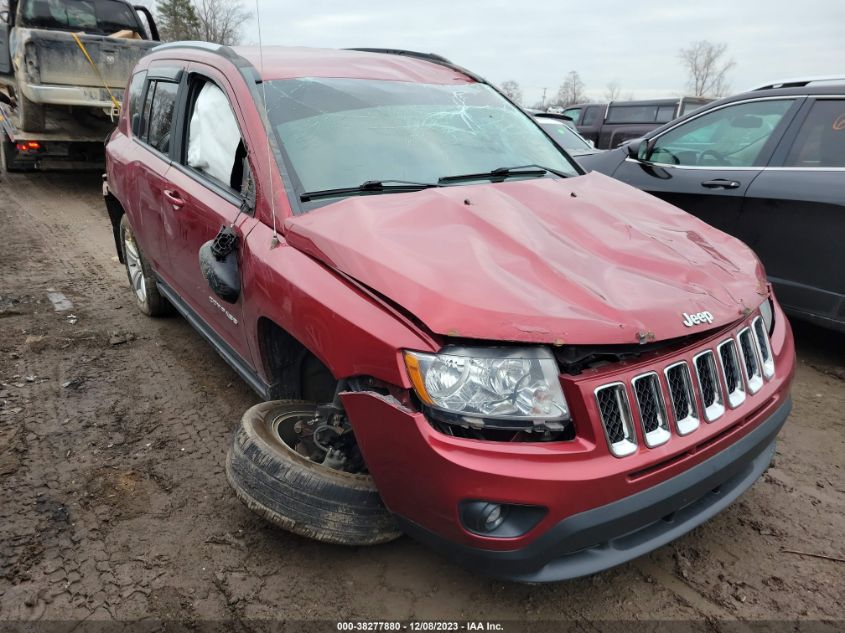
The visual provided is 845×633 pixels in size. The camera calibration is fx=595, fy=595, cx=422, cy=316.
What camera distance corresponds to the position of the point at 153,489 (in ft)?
8.93

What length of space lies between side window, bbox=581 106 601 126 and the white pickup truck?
15533mm

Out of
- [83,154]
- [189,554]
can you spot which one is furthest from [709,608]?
[83,154]

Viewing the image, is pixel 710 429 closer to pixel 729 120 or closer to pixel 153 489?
pixel 153 489

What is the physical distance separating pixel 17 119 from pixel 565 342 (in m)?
9.92

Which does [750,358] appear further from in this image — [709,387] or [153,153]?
[153,153]

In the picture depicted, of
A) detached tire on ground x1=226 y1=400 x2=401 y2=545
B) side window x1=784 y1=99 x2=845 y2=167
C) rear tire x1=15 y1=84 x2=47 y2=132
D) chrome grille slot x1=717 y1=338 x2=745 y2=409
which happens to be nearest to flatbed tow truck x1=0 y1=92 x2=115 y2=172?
rear tire x1=15 y1=84 x2=47 y2=132

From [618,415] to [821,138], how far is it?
10.9 feet

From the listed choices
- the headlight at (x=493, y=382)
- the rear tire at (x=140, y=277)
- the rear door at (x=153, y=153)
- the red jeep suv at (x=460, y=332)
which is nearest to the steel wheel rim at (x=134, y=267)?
the rear tire at (x=140, y=277)

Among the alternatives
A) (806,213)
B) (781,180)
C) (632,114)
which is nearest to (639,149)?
(781,180)

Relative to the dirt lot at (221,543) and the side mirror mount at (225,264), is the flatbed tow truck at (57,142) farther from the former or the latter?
the side mirror mount at (225,264)

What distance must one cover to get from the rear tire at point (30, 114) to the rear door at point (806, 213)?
905 cm

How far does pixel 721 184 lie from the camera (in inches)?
171

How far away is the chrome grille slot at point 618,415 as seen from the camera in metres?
1.78

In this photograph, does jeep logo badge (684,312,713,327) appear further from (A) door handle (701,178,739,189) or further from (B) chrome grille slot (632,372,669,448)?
(A) door handle (701,178,739,189)
